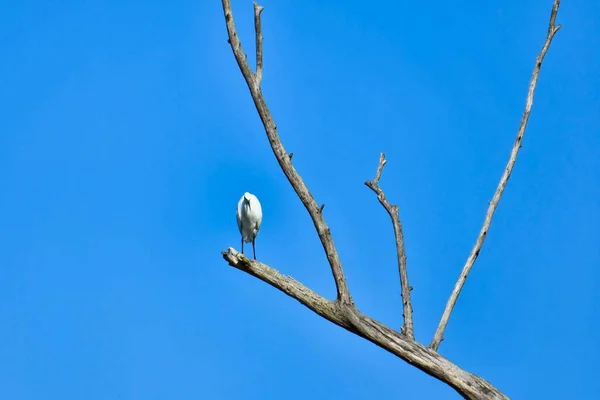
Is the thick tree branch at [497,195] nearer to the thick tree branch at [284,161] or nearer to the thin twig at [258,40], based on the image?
the thick tree branch at [284,161]

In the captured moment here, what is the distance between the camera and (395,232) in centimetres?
988

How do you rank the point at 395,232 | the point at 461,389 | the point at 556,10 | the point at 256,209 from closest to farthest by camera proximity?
the point at 461,389
the point at 395,232
the point at 556,10
the point at 256,209

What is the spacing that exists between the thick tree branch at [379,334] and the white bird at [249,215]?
609 centimetres

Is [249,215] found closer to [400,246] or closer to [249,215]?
[249,215]

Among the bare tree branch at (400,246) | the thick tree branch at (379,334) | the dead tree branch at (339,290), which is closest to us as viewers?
the thick tree branch at (379,334)

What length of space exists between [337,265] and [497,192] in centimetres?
225

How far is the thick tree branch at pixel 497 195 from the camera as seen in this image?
941cm

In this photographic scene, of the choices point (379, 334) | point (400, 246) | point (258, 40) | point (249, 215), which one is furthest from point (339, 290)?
point (249, 215)

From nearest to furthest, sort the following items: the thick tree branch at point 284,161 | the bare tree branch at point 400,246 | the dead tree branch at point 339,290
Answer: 1. the dead tree branch at point 339,290
2. the thick tree branch at point 284,161
3. the bare tree branch at point 400,246

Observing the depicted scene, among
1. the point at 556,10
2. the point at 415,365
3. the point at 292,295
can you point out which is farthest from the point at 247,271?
the point at 556,10

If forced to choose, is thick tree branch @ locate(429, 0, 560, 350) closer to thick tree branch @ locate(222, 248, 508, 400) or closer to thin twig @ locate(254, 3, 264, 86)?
thick tree branch @ locate(222, 248, 508, 400)

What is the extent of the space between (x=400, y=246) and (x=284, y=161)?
5.54 feet

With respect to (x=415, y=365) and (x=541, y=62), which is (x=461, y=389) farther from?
(x=541, y=62)

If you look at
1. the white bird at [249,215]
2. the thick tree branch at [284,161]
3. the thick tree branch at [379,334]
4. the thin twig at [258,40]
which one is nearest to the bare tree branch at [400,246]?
the thick tree branch at [379,334]
